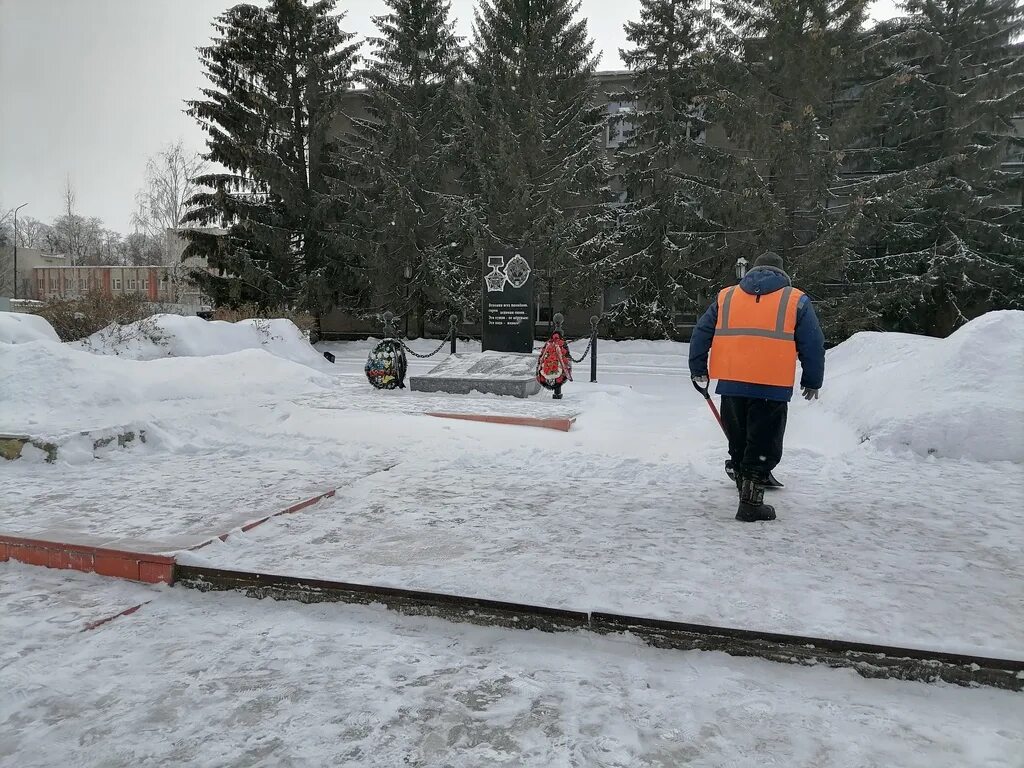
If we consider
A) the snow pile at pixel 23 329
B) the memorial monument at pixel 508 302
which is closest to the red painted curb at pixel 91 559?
the snow pile at pixel 23 329

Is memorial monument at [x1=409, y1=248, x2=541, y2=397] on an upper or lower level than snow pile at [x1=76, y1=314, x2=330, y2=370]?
upper

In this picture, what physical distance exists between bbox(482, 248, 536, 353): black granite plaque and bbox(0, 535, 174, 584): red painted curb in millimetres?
10544

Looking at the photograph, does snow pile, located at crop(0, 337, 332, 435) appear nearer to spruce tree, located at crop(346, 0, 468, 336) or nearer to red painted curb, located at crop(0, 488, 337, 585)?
red painted curb, located at crop(0, 488, 337, 585)

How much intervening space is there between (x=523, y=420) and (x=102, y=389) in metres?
4.86

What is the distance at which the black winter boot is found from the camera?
14.4 feet

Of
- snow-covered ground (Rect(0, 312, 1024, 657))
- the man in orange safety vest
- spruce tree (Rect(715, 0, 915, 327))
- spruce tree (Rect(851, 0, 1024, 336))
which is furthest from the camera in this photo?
spruce tree (Rect(851, 0, 1024, 336))

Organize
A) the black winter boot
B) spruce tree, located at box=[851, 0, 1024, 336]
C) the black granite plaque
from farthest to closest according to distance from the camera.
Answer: spruce tree, located at box=[851, 0, 1024, 336] < the black granite plaque < the black winter boot

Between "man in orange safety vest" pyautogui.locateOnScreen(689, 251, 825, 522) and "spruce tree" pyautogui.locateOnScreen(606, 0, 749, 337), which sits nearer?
"man in orange safety vest" pyautogui.locateOnScreen(689, 251, 825, 522)

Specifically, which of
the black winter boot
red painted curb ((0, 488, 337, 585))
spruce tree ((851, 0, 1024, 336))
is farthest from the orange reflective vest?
spruce tree ((851, 0, 1024, 336))

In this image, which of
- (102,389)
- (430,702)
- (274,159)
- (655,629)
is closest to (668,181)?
(274,159)

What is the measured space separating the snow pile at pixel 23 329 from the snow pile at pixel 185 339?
0.59 m

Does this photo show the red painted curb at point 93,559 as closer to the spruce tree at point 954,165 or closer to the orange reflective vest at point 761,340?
the orange reflective vest at point 761,340

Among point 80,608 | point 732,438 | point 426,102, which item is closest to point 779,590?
point 732,438

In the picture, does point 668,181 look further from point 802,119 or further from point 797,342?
point 797,342
